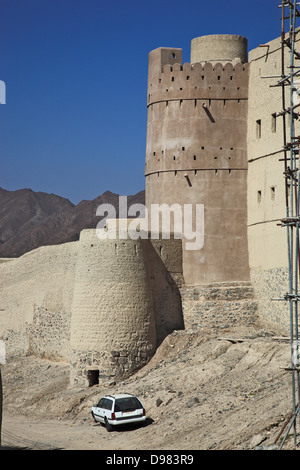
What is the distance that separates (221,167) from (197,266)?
11.7 feet

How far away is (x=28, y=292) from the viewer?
1332 inches

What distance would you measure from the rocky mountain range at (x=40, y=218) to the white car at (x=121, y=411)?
219 ft

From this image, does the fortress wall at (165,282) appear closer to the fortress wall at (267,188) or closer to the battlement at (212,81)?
the fortress wall at (267,188)

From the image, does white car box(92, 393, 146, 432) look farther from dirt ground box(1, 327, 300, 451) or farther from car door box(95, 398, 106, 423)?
dirt ground box(1, 327, 300, 451)

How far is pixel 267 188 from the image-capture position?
26.3 m

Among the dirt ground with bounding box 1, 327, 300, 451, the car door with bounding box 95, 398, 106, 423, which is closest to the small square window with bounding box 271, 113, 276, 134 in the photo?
the dirt ground with bounding box 1, 327, 300, 451

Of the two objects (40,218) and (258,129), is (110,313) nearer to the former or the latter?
(258,129)

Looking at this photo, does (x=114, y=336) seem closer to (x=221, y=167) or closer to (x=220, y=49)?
(x=221, y=167)

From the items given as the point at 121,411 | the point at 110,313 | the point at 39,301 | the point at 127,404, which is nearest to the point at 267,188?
the point at 110,313

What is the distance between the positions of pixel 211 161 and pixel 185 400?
31.3ft

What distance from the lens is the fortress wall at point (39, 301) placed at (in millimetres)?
30266

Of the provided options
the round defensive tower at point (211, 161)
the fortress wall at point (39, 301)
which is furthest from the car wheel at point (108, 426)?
the fortress wall at point (39, 301)

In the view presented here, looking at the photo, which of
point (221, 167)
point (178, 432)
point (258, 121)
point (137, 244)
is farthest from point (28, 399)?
point (258, 121)
